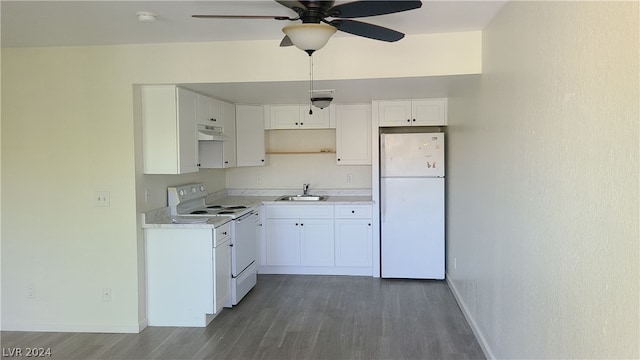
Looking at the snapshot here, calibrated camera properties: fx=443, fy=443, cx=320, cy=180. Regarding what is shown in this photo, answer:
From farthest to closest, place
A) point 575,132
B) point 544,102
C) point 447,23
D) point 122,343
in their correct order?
point 122,343
point 447,23
point 544,102
point 575,132

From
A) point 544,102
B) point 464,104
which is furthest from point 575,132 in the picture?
point 464,104

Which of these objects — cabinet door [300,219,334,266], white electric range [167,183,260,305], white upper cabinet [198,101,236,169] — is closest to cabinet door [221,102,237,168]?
white upper cabinet [198,101,236,169]

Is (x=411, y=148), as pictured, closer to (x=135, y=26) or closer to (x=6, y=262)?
(x=135, y=26)

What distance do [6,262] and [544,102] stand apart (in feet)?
13.7

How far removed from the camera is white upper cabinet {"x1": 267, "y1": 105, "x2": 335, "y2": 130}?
5320mm

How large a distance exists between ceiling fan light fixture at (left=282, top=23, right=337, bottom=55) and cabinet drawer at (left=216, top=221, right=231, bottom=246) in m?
2.21

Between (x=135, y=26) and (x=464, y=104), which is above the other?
(x=135, y=26)

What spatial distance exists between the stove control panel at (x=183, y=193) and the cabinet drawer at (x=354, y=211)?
5.17 feet

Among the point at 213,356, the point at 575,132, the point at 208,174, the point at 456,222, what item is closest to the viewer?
the point at 575,132

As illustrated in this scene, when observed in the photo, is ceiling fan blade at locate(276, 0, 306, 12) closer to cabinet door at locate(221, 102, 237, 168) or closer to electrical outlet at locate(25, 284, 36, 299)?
cabinet door at locate(221, 102, 237, 168)

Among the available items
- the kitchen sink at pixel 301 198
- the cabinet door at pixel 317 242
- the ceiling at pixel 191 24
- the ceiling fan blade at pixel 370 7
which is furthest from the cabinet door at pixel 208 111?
the ceiling fan blade at pixel 370 7

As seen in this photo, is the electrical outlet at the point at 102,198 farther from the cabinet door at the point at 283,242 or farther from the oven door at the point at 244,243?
the cabinet door at the point at 283,242

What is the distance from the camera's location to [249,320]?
3902 millimetres

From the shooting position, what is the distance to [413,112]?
16.3 ft
